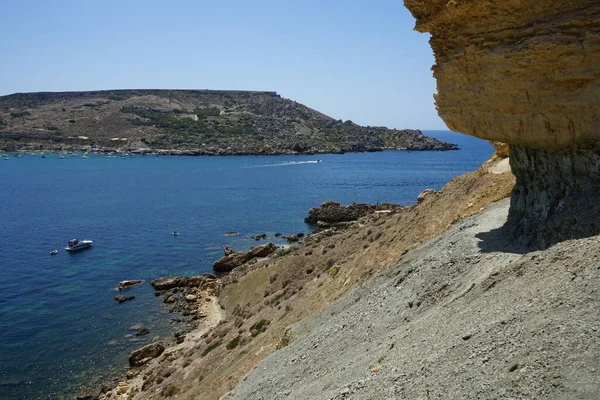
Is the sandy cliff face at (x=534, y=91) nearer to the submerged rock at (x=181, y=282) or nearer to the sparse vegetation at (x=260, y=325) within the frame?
the sparse vegetation at (x=260, y=325)

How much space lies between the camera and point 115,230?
69.9 m

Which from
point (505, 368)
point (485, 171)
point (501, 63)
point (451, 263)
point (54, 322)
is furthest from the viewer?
point (54, 322)

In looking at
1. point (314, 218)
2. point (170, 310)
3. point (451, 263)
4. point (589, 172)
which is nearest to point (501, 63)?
point (589, 172)

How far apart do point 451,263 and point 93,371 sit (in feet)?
80.6

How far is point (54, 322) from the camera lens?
3841 cm

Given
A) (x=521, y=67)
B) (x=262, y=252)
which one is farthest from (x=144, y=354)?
(x=521, y=67)

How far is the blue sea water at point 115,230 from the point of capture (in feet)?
111

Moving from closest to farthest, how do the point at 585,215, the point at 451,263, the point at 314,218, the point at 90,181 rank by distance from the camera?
the point at 585,215, the point at 451,263, the point at 314,218, the point at 90,181

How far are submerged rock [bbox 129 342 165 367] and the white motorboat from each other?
31338mm

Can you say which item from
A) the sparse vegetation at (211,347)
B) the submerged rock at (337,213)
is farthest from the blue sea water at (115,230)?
the sparse vegetation at (211,347)

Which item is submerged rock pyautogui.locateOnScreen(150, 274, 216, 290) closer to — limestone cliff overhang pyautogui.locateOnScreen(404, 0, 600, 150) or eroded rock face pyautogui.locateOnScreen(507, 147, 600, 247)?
eroded rock face pyautogui.locateOnScreen(507, 147, 600, 247)

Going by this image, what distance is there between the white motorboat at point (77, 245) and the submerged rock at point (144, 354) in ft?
103

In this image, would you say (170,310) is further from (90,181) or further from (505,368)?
(90,181)

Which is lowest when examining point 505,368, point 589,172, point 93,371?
point 93,371
